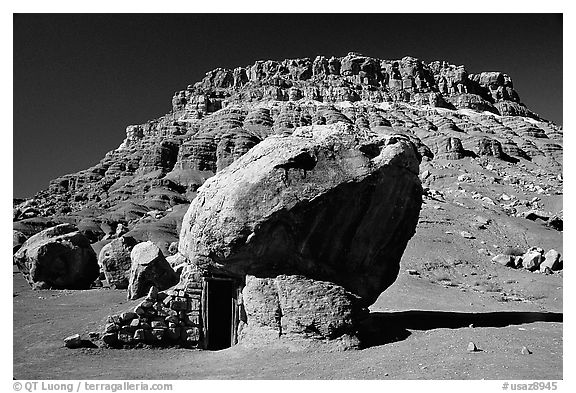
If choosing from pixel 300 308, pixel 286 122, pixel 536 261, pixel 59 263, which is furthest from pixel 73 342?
pixel 286 122

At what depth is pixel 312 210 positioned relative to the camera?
10.6 metres

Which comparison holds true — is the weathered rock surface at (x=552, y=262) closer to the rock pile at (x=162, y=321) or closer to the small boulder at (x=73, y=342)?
the rock pile at (x=162, y=321)

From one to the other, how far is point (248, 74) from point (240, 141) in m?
62.9

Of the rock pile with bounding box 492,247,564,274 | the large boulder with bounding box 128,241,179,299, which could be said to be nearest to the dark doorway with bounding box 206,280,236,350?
the large boulder with bounding box 128,241,179,299

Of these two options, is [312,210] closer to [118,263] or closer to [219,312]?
[219,312]

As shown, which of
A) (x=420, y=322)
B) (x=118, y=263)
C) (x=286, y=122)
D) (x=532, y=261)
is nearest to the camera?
(x=420, y=322)

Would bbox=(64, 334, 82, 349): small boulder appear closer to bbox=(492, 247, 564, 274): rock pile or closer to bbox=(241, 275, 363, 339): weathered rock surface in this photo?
bbox=(241, 275, 363, 339): weathered rock surface

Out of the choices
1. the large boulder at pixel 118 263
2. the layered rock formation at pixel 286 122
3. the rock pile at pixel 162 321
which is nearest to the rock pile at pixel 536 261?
the large boulder at pixel 118 263

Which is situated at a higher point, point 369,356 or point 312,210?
point 312,210

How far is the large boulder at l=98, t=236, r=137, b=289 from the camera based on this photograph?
2295 cm

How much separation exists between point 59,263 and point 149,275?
777cm

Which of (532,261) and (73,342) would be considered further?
(532,261)

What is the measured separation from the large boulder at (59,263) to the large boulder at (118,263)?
3.50ft

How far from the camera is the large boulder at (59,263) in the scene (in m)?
23.0
